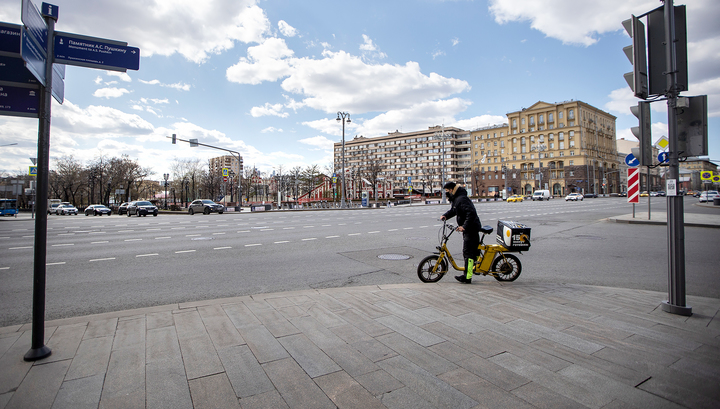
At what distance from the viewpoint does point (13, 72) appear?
3520 millimetres

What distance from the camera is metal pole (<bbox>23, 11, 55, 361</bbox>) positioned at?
3.08 m

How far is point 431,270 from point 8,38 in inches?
243

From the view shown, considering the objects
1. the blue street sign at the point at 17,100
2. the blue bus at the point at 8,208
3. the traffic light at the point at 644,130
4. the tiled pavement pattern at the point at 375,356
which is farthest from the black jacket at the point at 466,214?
the blue bus at the point at 8,208

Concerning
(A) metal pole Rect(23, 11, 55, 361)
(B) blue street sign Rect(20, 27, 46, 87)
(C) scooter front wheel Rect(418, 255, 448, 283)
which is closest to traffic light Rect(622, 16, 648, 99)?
(C) scooter front wheel Rect(418, 255, 448, 283)

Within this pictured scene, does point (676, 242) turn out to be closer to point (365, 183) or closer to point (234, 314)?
point (234, 314)

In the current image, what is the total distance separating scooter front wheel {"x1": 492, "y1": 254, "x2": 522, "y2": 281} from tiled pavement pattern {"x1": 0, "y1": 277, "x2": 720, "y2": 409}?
1365mm

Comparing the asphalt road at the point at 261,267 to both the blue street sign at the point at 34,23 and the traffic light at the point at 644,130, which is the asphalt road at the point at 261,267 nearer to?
the traffic light at the point at 644,130

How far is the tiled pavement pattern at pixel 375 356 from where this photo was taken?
2.62 meters

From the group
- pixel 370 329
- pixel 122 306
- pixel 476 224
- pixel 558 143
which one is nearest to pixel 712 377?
pixel 370 329

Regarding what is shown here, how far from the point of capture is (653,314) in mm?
4371

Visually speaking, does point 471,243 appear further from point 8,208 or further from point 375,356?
point 8,208

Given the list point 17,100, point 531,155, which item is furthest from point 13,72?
point 531,155

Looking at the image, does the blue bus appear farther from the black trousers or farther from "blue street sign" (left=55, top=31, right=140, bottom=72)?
the black trousers

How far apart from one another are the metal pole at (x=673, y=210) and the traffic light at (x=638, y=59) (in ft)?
0.77
